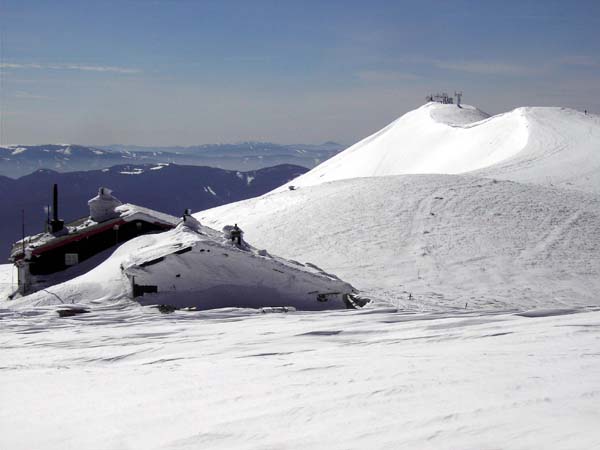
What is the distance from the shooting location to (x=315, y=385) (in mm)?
9617

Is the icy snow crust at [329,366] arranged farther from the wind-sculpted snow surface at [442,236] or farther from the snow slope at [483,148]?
the snow slope at [483,148]

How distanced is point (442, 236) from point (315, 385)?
1110 inches

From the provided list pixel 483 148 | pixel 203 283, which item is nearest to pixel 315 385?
pixel 203 283

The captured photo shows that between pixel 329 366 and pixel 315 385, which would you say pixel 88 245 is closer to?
pixel 329 366

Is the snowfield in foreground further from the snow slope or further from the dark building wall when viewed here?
the snow slope

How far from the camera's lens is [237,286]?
68.3 feet

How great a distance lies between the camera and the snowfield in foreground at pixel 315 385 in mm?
7578

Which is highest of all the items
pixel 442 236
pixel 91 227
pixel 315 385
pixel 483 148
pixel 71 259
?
pixel 483 148

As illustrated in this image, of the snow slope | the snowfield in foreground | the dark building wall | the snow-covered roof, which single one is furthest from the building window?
the snow slope

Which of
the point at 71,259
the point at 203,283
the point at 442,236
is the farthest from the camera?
the point at 442,236

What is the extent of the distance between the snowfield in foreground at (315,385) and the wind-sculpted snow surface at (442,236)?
12228 mm

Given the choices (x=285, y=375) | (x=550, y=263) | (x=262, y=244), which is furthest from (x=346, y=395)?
(x=262, y=244)

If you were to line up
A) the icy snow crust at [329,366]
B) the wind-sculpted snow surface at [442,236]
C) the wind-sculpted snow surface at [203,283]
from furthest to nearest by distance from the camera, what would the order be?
the wind-sculpted snow surface at [442,236] < the wind-sculpted snow surface at [203,283] < the icy snow crust at [329,366]

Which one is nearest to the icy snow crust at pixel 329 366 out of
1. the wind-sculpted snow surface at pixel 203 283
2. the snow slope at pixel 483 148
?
the wind-sculpted snow surface at pixel 203 283
